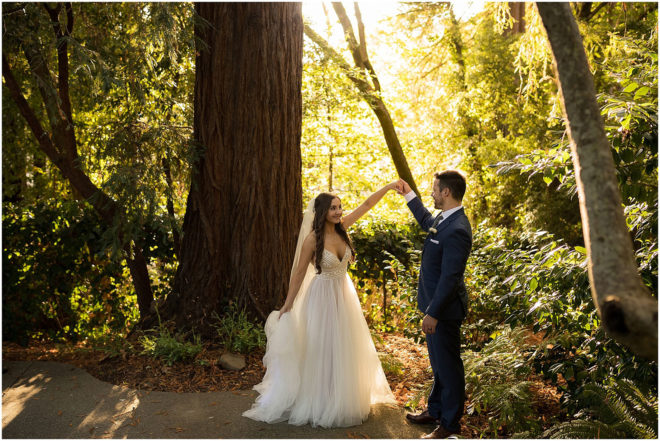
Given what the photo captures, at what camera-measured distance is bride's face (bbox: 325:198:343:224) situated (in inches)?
201

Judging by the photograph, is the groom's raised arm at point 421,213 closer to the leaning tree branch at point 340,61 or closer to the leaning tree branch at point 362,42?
the leaning tree branch at point 340,61

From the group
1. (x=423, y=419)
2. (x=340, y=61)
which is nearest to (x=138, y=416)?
(x=423, y=419)

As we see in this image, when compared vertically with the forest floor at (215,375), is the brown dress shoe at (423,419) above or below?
below

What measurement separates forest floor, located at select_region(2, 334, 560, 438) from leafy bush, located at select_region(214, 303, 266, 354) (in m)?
0.11

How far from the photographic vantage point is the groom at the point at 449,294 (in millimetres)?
4406

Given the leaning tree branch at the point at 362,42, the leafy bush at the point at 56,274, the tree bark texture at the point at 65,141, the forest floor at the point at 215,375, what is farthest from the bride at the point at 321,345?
the leaning tree branch at the point at 362,42

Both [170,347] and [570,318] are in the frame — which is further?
[170,347]

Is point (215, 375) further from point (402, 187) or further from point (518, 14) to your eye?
point (518, 14)

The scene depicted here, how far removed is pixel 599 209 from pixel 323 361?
322cm

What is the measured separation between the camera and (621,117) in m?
3.54

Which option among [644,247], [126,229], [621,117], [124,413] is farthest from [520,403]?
→ [126,229]

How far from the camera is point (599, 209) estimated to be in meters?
2.21

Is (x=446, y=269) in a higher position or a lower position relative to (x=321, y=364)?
higher

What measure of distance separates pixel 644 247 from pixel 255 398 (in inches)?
142
